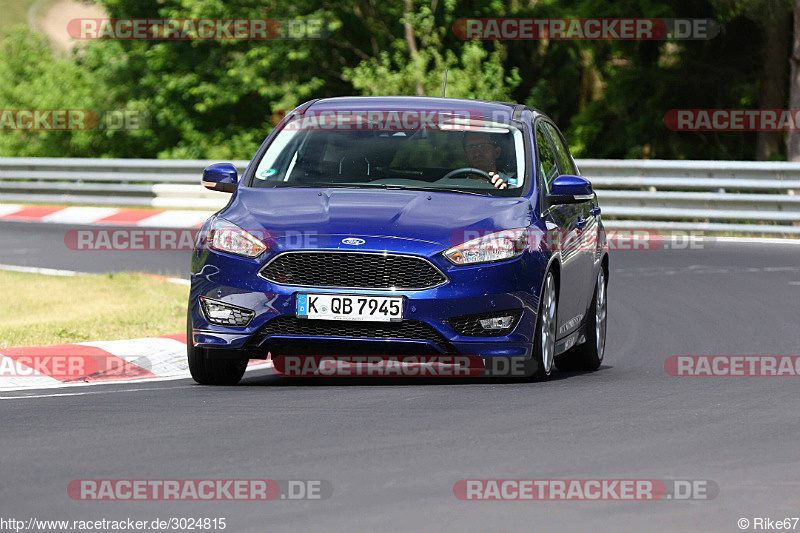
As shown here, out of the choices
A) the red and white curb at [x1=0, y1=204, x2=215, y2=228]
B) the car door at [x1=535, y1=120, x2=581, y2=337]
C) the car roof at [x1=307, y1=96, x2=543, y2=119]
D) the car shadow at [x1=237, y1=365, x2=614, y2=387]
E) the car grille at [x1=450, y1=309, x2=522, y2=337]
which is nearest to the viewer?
the car grille at [x1=450, y1=309, x2=522, y2=337]

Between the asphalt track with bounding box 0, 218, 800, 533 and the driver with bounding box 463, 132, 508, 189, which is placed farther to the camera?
the driver with bounding box 463, 132, 508, 189

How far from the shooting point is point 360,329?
8.75 meters

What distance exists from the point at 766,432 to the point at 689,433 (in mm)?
393

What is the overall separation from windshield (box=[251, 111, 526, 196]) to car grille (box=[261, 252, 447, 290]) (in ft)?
3.07

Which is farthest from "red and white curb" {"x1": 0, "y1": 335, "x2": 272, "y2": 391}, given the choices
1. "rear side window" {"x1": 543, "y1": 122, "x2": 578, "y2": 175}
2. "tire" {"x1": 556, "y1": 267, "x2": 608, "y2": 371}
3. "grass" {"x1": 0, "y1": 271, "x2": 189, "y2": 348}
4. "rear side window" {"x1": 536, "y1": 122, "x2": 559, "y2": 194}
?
"rear side window" {"x1": 543, "y1": 122, "x2": 578, "y2": 175}

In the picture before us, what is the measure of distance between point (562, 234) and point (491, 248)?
1.01 m

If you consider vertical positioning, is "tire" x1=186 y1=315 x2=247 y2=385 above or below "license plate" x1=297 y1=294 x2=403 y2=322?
below

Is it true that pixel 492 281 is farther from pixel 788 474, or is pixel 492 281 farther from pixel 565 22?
pixel 565 22

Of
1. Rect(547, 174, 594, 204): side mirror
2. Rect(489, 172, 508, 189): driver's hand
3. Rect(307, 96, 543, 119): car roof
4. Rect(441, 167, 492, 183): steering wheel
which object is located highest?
Rect(307, 96, 543, 119): car roof

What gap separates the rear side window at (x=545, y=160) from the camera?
995cm

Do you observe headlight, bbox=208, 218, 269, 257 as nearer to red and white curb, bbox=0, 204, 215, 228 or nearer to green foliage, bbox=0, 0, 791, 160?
red and white curb, bbox=0, 204, 215, 228

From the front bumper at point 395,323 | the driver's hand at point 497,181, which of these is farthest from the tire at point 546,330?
the driver's hand at point 497,181

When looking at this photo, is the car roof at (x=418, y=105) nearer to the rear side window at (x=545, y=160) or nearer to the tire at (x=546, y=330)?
the rear side window at (x=545, y=160)

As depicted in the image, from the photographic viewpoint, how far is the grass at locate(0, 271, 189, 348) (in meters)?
11.9
